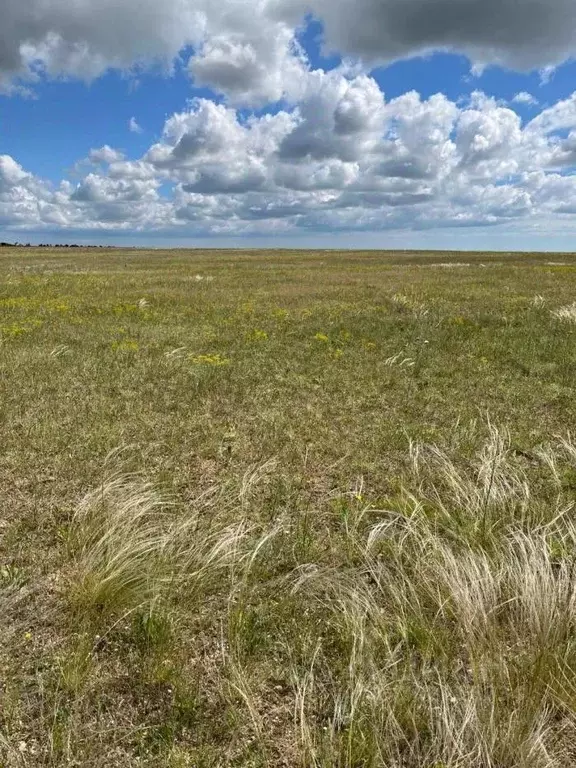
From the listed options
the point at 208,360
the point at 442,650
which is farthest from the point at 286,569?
the point at 208,360

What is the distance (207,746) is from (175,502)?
8.35ft

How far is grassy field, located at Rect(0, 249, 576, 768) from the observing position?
2.69m

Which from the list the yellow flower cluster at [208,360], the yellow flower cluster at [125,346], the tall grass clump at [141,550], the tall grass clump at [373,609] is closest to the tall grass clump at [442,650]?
the tall grass clump at [373,609]

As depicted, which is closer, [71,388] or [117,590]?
[117,590]

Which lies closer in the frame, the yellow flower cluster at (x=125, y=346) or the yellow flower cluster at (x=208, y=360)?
the yellow flower cluster at (x=208, y=360)

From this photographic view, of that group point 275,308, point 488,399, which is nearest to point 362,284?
point 275,308

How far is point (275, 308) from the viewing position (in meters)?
18.3

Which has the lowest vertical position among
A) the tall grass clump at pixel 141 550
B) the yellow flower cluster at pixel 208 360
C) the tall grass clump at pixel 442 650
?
the tall grass clump at pixel 442 650

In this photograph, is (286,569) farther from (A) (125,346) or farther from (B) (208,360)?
(A) (125,346)

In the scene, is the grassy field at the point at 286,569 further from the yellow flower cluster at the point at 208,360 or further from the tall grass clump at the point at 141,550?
the yellow flower cluster at the point at 208,360

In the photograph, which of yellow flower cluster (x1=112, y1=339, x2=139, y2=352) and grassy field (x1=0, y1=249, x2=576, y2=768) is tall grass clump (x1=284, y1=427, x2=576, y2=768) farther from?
yellow flower cluster (x1=112, y1=339, x2=139, y2=352)

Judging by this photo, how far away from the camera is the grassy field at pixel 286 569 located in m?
2.69

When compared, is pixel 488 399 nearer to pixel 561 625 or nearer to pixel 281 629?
pixel 561 625

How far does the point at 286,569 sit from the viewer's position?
4109mm
